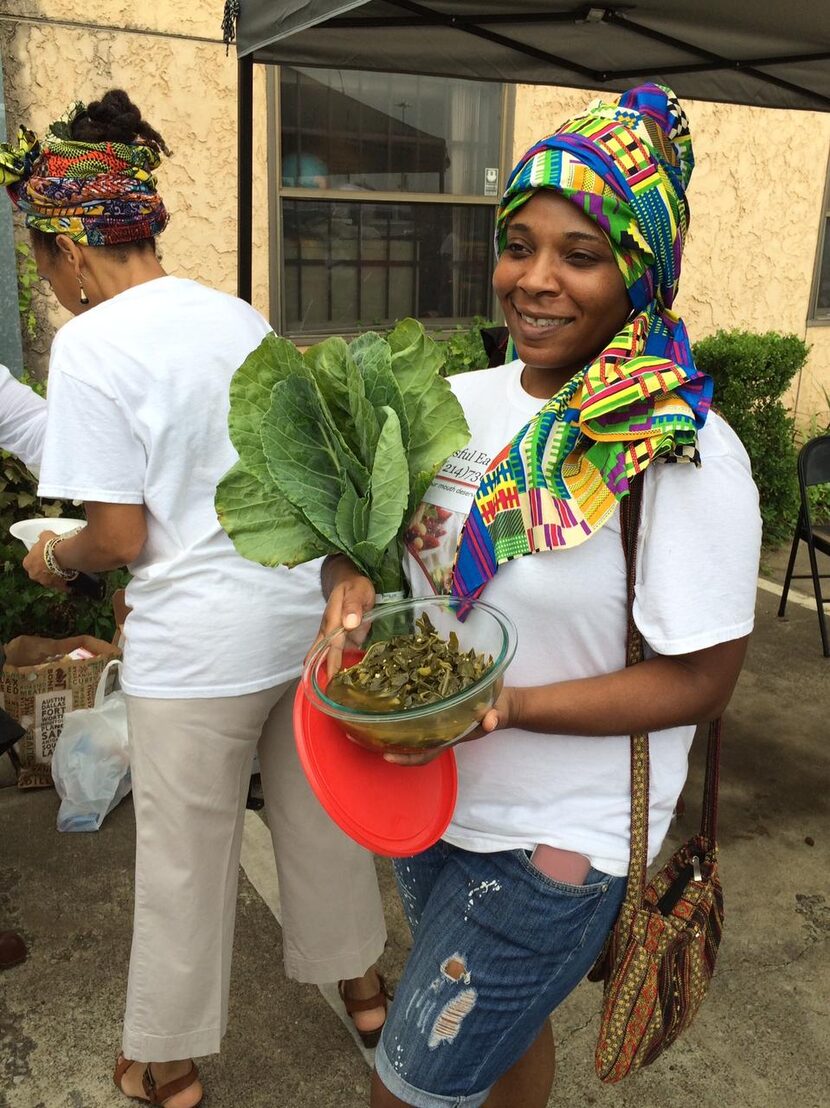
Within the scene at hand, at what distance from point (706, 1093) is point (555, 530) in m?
1.81

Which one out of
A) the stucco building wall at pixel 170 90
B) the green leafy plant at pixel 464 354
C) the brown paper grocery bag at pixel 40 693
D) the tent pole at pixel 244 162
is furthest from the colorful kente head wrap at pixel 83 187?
the green leafy plant at pixel 464 354

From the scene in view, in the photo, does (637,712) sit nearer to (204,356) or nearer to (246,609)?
(246,609)

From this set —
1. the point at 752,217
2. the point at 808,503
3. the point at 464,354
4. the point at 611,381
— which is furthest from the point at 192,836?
the point at 752,217

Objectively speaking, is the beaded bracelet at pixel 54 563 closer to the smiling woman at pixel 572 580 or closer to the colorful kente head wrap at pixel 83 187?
the colorful kente head wrap at pixel 83 187

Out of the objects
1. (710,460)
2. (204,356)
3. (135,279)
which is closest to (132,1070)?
(204,356)

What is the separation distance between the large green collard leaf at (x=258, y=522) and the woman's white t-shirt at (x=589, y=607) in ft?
0.69

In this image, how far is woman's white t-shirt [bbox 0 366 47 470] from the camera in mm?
2729

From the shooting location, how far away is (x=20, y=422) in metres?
2.74

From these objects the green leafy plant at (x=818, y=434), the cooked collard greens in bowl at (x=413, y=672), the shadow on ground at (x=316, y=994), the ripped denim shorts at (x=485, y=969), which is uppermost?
the cooked collard greens in bowl at (x=413, y=672)

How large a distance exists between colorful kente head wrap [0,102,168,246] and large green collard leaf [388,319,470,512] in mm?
868

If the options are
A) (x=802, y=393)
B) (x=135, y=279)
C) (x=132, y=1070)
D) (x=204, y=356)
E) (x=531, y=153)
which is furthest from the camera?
(x=802, y=393)

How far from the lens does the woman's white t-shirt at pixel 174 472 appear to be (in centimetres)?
197

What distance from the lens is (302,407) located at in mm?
1634

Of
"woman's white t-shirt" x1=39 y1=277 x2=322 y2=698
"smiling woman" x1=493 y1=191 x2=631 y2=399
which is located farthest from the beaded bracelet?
"smiling woman" x1=493 y1=191 x2=631 y2=399
